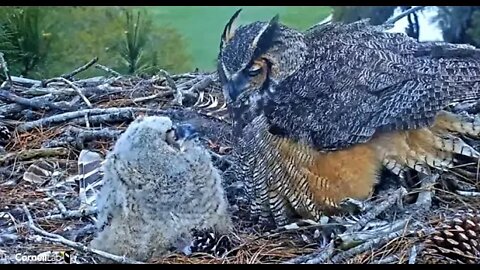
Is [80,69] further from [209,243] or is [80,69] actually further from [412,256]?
[412,256]

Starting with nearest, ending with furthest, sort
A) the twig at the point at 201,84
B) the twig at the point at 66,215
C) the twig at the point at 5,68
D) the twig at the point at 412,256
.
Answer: the twig at the point at 412,256 < the twig at the point at 66,215 < the twig at the point at 201,84 < the twig at the point at 5,68

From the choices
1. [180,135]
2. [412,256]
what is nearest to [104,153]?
[180,135]

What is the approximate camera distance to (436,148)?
4.90ft

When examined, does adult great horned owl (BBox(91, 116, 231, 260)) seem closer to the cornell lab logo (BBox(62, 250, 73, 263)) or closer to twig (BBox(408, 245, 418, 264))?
the cornell lab logo (BBox(62, 250, 73, 263))

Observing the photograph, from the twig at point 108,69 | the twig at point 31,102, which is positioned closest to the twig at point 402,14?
the twig at point 108,69

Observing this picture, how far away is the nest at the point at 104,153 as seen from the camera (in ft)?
4.75

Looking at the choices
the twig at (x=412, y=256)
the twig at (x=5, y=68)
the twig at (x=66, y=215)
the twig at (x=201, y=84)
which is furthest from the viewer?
the twig at (x=5, y=68)

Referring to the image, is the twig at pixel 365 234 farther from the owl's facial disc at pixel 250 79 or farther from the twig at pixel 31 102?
the twig at pixel 31 102

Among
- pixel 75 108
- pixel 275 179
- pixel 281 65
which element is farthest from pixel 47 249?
pixel 281 65

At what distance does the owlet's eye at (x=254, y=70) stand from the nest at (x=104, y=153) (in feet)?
0.42

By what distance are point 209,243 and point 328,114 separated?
1.08ft

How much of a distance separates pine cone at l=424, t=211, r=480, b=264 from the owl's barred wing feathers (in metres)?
0.20

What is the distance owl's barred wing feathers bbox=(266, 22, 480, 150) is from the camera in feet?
4.80
